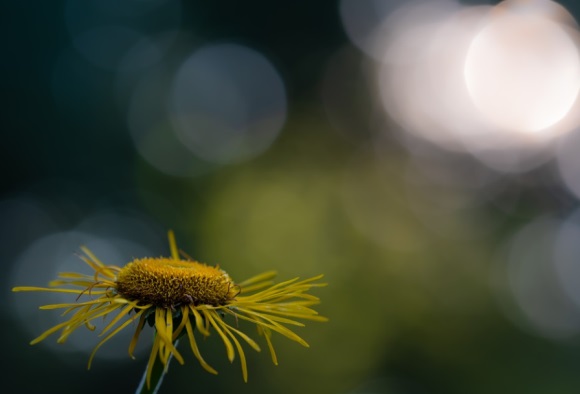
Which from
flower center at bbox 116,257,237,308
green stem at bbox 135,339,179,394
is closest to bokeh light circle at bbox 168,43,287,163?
flower center at bbox 116,257,237,308

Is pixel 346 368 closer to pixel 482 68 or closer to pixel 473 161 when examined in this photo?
pixel 473 161

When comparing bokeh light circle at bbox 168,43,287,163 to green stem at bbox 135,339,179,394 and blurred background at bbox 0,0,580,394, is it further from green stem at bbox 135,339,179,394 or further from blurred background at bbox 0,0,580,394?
green stem at bbox 135,339,179,394

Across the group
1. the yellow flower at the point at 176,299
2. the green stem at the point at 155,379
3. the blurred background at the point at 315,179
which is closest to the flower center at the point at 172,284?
the yellow flower at the point at 176,299

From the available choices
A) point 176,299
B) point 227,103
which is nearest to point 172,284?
point 176,299

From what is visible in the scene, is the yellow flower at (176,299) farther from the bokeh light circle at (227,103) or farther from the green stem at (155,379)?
the bokeh light circle at (227,103)

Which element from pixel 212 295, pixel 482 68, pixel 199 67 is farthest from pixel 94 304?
pixel 199 67

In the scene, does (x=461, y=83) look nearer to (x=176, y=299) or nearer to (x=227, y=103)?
(x=227, y=103)

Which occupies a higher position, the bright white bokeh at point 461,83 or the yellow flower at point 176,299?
the bright white bokeh at point 461,83
